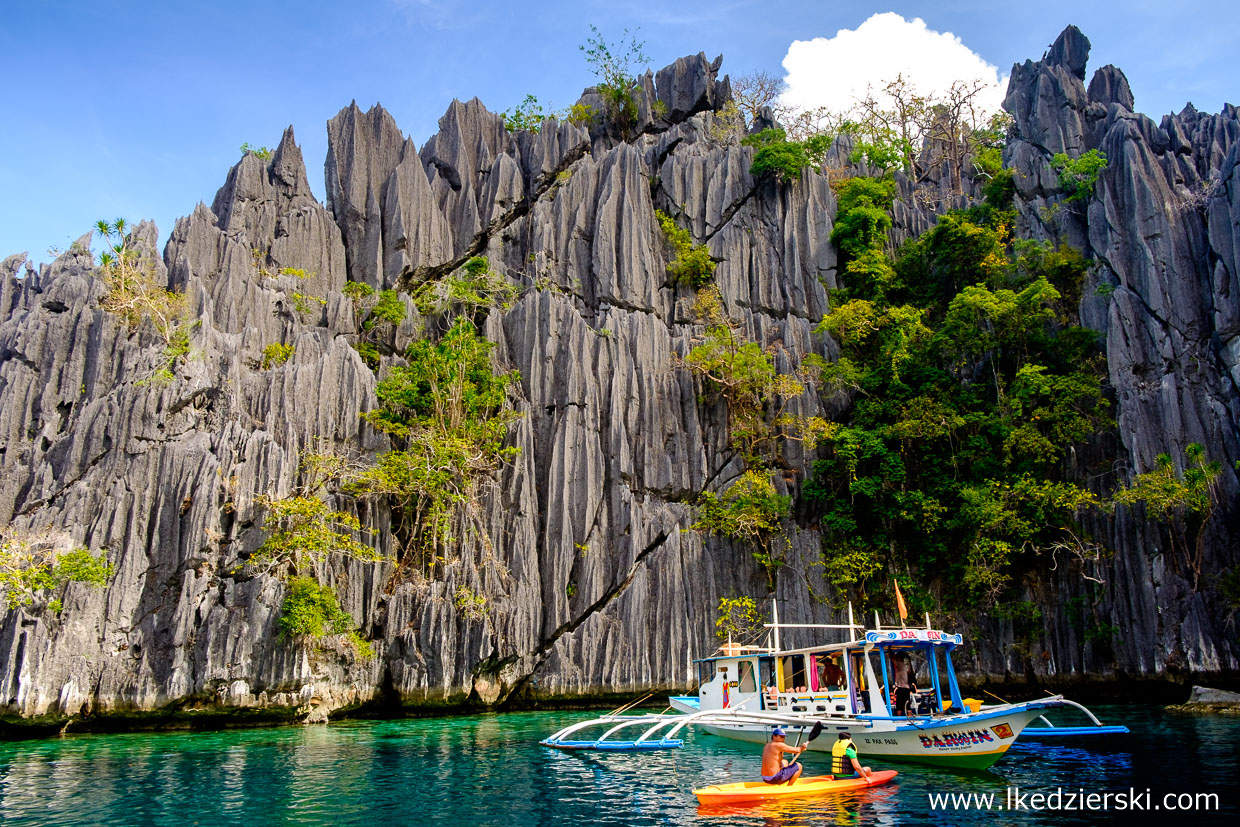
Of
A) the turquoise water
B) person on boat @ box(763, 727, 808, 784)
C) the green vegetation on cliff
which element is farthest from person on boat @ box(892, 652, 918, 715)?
the green vegetation on cliff

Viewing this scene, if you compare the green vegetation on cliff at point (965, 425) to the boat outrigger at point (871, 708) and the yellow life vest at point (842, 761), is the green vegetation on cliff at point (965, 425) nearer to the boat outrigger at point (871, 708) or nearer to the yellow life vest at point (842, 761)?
the boat outrigger at point (871, 708)

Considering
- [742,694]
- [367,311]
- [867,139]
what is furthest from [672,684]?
[867,139]

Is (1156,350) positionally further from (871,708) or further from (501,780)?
(501,780)

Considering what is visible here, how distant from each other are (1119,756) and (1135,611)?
15.8 meters

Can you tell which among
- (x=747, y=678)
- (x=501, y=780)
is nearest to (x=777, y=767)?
(x=501, y=780)

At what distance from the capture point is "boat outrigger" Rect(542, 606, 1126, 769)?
62.2ft

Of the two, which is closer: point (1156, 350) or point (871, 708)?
point (871, 708)

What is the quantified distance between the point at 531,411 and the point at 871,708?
2274 centimetres

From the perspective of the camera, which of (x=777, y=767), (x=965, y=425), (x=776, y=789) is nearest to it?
(x=776, y=789)

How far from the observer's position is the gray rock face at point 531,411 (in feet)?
102

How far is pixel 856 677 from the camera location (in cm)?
2186

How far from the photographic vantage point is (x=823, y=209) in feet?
159

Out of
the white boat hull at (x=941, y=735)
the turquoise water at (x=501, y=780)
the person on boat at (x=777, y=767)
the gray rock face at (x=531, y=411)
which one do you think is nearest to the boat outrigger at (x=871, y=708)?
the white boat hull at (x=941, y=735)

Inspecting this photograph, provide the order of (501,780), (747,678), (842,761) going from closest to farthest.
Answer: (842,761)
(501,780)
(747,678)
